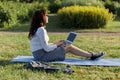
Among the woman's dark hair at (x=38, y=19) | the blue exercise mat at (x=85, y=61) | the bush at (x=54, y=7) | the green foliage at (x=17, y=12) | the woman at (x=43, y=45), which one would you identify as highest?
the woman's dark hair at (x=38, y=19)

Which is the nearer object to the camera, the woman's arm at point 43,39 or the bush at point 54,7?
the woman's arm at point 43,39

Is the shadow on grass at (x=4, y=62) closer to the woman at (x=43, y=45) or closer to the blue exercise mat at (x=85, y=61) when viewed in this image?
the blue exercise mat at (x=85, y=61)

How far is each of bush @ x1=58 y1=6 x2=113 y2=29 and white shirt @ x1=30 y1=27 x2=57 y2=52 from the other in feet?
34.2

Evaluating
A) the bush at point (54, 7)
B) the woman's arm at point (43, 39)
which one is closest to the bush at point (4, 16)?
the bush at point (54, 7)

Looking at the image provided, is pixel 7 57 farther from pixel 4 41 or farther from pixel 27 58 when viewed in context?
pixel 4 41

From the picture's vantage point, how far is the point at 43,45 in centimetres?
841

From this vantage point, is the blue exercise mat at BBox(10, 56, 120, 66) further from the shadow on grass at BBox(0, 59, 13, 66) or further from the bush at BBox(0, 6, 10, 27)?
the bush at BBox(0, 6, 10, 27)

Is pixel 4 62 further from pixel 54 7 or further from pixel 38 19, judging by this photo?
pixel 54 7

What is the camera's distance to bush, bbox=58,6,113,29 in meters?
18.9

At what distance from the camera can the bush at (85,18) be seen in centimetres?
1886

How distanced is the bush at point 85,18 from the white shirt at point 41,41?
1042 cm

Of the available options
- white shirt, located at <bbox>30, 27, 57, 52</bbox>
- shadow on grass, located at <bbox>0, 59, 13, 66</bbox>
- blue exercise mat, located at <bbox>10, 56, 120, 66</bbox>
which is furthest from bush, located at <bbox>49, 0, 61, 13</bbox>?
white shirt, located at <bbox>30, 27, 57, 52</bbox>

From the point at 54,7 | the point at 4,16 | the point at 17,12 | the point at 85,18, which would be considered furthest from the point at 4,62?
the point at 54,7

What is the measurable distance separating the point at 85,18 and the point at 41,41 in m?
10.8
